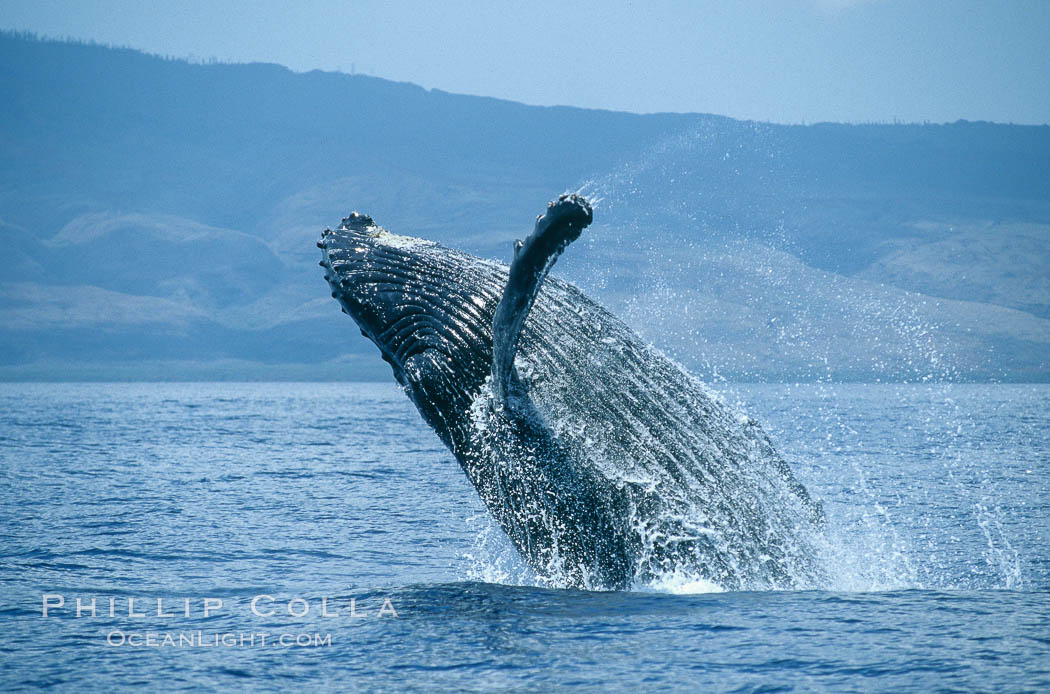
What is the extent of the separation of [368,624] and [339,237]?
290 centimetres

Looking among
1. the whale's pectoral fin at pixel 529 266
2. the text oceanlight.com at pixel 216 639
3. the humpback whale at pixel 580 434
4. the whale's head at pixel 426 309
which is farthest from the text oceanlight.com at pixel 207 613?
the whale's pectoral fin at pixel 529 266

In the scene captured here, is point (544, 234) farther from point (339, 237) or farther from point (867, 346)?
point (867, 346)

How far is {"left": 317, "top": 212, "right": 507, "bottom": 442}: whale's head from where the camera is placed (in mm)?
7602

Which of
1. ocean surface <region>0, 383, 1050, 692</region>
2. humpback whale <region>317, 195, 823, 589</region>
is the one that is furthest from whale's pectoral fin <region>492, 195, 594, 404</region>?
ocean surface <region>0, 383, 1050, 692</region>

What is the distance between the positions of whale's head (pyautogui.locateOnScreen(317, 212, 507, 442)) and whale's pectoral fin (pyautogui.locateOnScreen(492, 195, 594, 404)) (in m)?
0.56

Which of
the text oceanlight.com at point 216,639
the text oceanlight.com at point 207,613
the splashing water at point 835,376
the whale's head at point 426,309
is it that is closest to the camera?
the text oceanlight.com at point 216,639

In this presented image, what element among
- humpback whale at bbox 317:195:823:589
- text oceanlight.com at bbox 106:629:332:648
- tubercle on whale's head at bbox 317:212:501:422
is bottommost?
text oceanlight.com at bbox 106:629:332:648

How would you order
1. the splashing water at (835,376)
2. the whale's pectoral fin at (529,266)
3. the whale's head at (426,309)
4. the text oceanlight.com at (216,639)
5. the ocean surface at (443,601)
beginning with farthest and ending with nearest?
the splashing water at (835,376), the whale's head at (426,309), the text oceanlight.com at (216,639), the ocean surface at (443,601), the whale's pectoral fin at (529,266)

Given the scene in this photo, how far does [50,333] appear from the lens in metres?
173

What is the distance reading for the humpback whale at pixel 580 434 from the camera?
290 inches

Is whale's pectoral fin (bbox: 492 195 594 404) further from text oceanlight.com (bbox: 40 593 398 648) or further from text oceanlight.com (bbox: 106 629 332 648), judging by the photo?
text oceanlight.com (bbox: 40 593 398 648)

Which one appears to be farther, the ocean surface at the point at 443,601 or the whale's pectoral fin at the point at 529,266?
the ocean surface at the point at 443,601

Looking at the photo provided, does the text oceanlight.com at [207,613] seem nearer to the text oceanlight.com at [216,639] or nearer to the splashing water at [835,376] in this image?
the text oceanlight.com at [216,639]

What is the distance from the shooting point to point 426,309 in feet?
25.4
